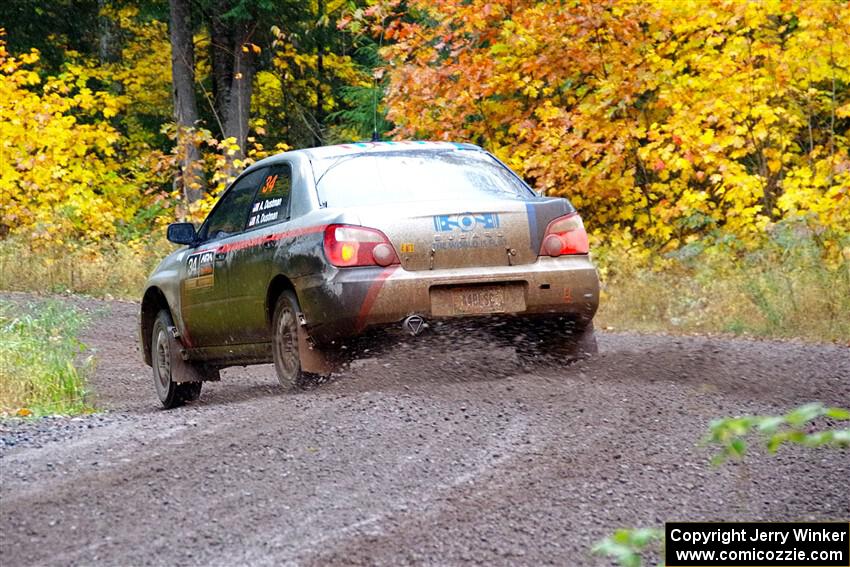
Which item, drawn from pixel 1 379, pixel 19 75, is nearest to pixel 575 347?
pixel 1 379

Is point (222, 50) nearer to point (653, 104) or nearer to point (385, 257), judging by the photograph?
point (653, 104)

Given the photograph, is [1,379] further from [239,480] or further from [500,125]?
[500,125]

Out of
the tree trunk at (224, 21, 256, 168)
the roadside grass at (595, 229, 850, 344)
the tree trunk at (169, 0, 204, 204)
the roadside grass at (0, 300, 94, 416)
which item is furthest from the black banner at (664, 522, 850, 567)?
the tree trunk at (224, 21, 256, 168)

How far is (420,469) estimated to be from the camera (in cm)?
559

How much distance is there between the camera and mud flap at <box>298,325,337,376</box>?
788 cm

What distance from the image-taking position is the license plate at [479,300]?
7715mm

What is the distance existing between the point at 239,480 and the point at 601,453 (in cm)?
167

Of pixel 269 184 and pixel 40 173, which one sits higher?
pixel 40 173

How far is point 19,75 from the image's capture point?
2341cm

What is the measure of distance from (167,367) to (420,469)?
193 inches

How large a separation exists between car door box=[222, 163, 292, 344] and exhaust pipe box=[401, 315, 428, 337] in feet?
3.72

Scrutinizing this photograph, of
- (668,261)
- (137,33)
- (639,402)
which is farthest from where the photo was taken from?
(137,33)

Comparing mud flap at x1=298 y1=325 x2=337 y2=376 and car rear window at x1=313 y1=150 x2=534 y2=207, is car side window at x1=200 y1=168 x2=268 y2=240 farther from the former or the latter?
mud flap at x1=298 y1=325 x2=337 y2=376

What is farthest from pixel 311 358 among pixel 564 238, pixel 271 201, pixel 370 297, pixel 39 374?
pixel 39 374
